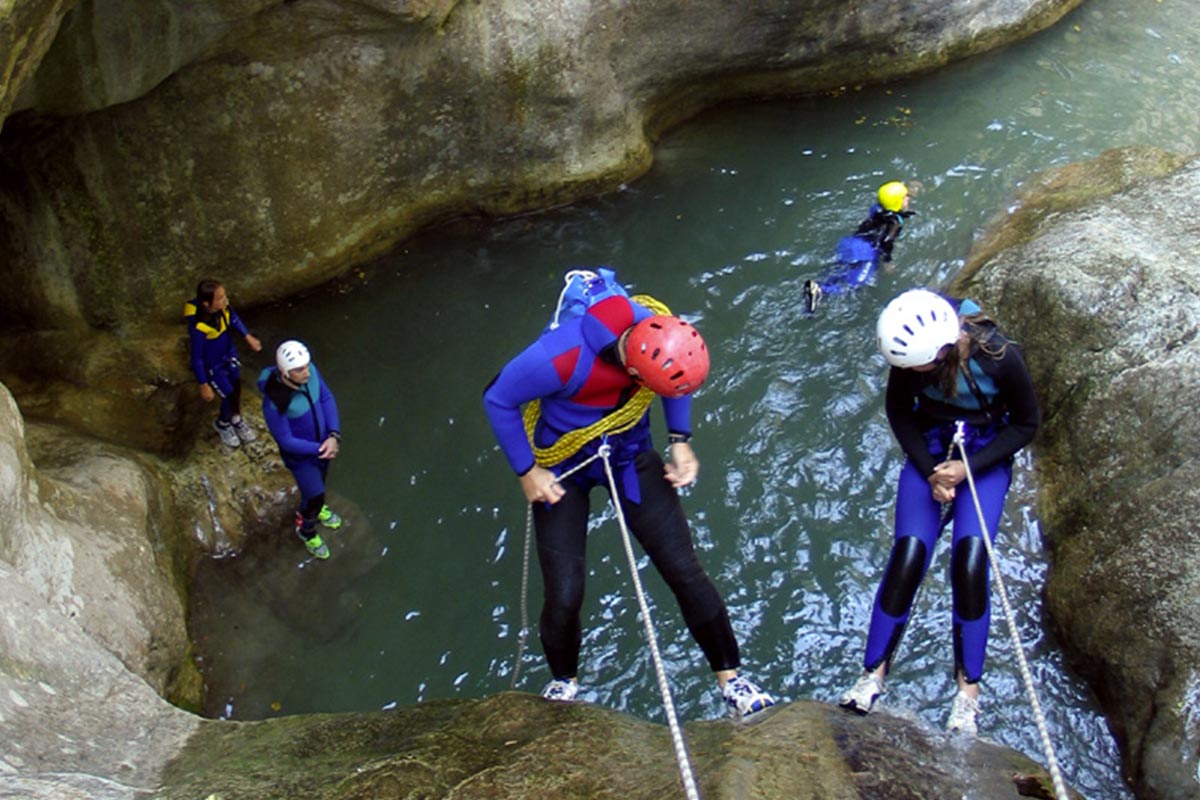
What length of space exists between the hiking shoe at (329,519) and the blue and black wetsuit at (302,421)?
419 millimetres

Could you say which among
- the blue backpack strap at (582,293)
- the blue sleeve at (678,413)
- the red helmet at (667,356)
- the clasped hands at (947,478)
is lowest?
the clasped hands at (947,478)

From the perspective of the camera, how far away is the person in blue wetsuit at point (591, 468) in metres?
5.32

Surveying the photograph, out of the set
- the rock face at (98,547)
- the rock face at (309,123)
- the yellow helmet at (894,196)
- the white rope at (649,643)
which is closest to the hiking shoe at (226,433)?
the rock face at (98,547)

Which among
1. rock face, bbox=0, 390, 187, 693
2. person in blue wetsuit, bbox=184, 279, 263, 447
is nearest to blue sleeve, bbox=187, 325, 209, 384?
person in blue wetsuit, bbox=184, 279, 263, 447

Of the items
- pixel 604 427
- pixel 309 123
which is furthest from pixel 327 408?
pixel 309 123

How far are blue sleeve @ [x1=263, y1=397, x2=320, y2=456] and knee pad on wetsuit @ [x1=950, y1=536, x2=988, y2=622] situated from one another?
14.1ft

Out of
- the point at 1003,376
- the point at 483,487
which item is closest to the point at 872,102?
the point at 483,487

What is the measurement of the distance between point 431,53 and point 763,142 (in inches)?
159

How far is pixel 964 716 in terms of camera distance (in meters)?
5.43

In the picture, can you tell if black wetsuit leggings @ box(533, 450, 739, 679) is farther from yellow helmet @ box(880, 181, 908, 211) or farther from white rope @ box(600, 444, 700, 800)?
yellow helmet @ box(880, 181, 908, 211)

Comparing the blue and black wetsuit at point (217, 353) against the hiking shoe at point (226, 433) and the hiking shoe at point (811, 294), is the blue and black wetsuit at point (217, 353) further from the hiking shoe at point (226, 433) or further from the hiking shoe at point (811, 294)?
the hiking shoe at point (811, 294)

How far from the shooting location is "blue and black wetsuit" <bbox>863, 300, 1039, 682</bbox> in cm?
539

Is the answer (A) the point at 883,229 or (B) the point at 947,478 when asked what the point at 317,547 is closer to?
(B) the point at 947,478

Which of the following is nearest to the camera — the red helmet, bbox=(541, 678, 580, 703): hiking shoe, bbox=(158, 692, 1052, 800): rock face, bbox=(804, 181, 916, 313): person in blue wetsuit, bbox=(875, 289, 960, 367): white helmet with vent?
bbox=(158, 692, 1052, 800): rock face
